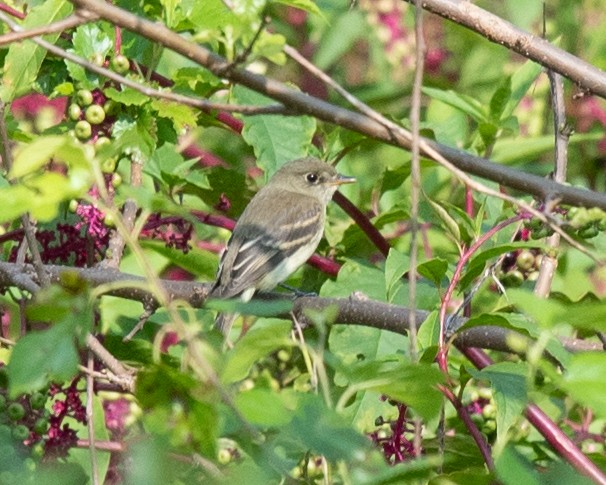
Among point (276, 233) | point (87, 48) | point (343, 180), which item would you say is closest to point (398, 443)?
point (87, 48)

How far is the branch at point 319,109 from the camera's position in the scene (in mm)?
2170

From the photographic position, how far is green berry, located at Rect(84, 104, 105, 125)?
3.74 metres

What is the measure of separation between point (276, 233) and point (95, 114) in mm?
2189

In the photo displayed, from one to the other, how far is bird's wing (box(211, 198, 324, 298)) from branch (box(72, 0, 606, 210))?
2.51 meters

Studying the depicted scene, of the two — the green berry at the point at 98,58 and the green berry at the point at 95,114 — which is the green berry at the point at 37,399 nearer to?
the green berry at the point at 95,114

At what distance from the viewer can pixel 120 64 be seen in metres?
3.71

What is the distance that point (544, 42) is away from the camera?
11.0 feet

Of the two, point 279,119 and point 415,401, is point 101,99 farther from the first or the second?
point 415,401

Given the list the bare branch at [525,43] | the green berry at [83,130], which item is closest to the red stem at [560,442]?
the bare branch at [525,43]

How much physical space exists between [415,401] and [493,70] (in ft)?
18.2

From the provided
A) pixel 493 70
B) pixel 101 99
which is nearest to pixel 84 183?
pixel 101 99

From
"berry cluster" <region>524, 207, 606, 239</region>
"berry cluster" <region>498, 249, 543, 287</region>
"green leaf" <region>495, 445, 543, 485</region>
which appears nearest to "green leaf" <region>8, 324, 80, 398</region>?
"green leaf" <region>495, 445, 543, 485</region>

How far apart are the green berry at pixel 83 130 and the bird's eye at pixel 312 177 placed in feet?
7.78

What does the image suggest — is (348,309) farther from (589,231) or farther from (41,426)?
(41,426)
